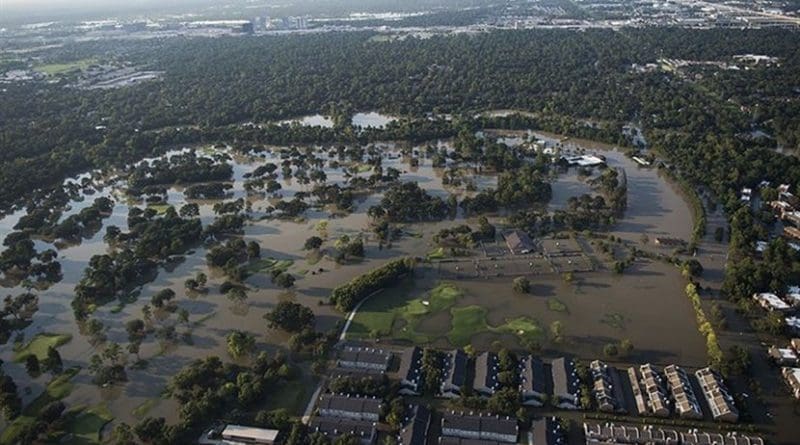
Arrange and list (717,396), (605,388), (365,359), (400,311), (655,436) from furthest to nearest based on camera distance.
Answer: (400,311)
(365,359)
(605,388)
(717,396)
(655,436)

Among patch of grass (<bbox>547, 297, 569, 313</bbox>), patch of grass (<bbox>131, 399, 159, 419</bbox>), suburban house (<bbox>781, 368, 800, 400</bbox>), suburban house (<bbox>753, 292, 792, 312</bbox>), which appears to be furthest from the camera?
patch of grass (<bbox>547, 297, 569, 313</bbox>)

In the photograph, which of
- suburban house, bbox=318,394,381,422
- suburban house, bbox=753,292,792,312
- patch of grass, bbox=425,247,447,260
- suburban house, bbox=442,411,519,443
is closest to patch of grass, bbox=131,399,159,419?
suburban house, bbox=318,394,381,422

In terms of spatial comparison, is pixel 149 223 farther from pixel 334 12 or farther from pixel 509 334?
pixel 334 12

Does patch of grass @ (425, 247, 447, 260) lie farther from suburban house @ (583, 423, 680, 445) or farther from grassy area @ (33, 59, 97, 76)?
grassy area @ (33, 59, 97, 76)

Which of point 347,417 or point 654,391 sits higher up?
point 654,391

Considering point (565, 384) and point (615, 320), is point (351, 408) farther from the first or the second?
point (615, 320)

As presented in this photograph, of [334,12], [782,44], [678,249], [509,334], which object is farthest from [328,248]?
[334,12]

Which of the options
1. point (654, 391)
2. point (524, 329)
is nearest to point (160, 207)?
point (524, 329)

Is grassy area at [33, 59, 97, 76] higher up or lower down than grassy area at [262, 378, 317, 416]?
higher up
